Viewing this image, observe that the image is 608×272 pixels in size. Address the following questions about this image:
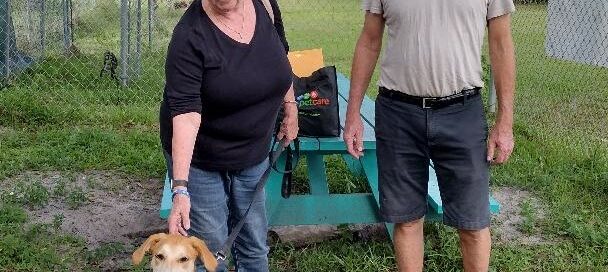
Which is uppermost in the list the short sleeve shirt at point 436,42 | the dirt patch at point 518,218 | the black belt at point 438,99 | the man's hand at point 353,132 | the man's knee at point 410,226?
the short sleeve shirt at point 436,42

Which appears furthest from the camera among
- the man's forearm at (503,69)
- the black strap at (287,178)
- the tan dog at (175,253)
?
the black strap at (287,178)

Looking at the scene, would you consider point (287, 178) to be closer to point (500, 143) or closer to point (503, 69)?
point (500, 143)

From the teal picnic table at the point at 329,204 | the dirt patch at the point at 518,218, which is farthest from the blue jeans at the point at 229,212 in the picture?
the dirt patch at the point at 518,218

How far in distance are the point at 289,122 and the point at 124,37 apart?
4.68 meters

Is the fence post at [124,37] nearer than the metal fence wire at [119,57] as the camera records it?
No

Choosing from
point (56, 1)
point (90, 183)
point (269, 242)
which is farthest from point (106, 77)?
point (269, 242)

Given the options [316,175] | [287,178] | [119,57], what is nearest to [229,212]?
[287,178]

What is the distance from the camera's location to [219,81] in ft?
8.31

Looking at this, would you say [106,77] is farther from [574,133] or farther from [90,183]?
[574,133]

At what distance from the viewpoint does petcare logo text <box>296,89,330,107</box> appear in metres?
3.67

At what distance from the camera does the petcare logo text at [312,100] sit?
3.67 meters

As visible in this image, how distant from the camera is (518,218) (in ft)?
15.0

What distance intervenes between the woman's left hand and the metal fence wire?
3.14m

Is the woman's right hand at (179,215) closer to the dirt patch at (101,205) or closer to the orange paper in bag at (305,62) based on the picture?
the dirt patch at (101,205)
